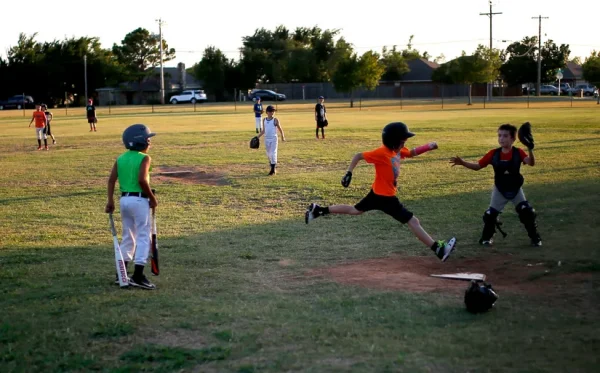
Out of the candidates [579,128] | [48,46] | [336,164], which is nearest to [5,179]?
[336,164]

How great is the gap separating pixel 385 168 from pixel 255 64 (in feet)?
328

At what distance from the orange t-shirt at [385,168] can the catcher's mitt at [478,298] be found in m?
2.28

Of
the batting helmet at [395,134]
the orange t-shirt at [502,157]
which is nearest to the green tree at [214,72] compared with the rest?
the orange t-shirt at [502,157]

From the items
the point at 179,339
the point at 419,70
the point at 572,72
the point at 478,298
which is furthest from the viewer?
the point at 572,72

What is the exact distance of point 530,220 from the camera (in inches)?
381

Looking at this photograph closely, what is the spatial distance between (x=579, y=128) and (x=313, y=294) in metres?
A: 30.3

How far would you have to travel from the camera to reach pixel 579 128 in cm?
3419

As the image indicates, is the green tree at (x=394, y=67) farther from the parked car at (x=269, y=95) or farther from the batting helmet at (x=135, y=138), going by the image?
the batting helmet at (x=135, y=138)

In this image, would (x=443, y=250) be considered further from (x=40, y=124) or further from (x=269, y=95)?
(x=269, y=95)

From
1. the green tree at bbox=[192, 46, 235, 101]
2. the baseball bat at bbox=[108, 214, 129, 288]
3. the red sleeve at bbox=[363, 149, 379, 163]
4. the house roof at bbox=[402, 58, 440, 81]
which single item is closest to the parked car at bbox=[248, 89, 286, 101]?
the green tree at bbox=[192, 46, 235, 101]

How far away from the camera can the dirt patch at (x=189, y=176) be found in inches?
697

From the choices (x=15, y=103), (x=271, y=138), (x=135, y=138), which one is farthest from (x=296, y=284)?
(x=15, y=103)

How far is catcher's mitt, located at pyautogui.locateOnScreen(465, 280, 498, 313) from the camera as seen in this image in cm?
648

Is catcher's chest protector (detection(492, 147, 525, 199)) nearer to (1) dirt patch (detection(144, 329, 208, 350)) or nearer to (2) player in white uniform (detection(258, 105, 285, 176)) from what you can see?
(1) dirt patch (detection(144, 329, 208, 350))
